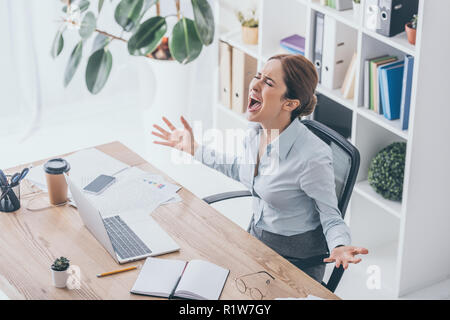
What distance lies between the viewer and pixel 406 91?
9.29 ft

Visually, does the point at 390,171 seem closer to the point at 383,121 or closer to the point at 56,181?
the point at 383,121

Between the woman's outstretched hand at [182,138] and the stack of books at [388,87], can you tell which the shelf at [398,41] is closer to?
the stack of books at [388,87]

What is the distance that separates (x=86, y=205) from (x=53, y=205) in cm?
38

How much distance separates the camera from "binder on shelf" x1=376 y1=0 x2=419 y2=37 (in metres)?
2.80

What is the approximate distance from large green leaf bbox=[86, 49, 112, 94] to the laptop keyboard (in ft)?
4.29

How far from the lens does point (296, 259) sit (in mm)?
2322

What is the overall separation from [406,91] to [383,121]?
0.19 metres

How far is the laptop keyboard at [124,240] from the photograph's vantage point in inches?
87.0

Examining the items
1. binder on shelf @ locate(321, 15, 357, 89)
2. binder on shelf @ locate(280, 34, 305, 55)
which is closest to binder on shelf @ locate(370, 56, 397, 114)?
binder on shelf @ locate(321, 15, 357, 89)

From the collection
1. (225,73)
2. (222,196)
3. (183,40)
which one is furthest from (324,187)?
(225,73)

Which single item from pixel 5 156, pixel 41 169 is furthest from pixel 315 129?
pixel 5 156

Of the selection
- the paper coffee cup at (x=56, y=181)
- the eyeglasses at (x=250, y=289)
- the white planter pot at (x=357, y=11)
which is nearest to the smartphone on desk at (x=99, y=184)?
the paper coffee cup at (x=56, y=181)

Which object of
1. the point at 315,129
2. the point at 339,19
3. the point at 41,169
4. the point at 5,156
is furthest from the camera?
the point at 5,156

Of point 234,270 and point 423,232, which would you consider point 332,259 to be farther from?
point 423,232
